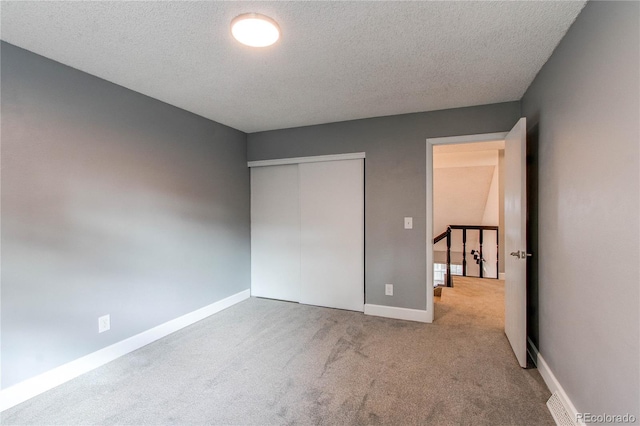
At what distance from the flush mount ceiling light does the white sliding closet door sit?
2155 mm

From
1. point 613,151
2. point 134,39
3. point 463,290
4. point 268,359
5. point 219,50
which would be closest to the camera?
point 613,151

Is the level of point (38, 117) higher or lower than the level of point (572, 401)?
higher

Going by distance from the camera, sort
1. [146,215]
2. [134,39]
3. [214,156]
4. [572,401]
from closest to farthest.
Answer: [572,401] < [134,39] < [146,215] < [214,156]

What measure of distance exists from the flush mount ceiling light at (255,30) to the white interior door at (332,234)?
6.35 ft

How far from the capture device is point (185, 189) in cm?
304

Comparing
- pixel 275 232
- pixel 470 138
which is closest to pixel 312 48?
pixel 470 138

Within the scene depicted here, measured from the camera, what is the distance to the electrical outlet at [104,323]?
2.29 meters

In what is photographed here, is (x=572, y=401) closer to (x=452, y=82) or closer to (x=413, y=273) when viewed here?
(x=413, y=273)

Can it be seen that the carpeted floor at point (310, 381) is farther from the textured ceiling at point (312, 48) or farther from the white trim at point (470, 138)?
the textured ceiling at point (312, 48)

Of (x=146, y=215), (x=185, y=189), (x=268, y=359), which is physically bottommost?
(x=268, y=359)

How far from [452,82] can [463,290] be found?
310 cm

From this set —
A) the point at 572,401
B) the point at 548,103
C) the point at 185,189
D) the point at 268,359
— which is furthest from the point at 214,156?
the point at 572,401

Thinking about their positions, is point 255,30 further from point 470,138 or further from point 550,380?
point 550,380

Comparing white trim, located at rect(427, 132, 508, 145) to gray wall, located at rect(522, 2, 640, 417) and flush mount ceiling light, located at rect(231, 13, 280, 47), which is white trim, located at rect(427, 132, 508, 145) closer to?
gray wall, located at rect(522, 2, 640, 417)
